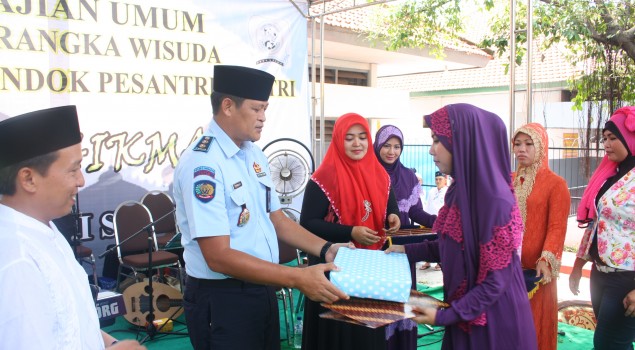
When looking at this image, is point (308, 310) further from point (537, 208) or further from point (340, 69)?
point (340, 69)

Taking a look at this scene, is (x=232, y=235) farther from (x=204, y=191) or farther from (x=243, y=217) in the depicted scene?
(x=204, y=191)

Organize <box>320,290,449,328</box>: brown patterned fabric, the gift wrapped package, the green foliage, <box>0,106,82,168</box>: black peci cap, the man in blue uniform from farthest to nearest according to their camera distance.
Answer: the green foliage, the man in blue uniform, the gift wrapped package, <box>320,290,449,328</box>: brown patterned fabric, <box>0,106,82,168</box>: black peci cap

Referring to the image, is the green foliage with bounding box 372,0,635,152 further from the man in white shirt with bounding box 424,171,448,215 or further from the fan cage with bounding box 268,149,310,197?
the fan cage with bounding box 268,149,310,197

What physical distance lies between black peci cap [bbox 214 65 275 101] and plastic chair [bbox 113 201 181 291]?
3109mm

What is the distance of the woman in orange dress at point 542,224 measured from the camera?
122 inches

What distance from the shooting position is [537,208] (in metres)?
3.20

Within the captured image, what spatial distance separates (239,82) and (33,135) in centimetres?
102

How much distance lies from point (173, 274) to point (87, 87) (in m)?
2.21

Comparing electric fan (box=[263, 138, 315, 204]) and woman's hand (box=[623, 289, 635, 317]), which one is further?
electric fan (box=[263, 138, 315, 204])

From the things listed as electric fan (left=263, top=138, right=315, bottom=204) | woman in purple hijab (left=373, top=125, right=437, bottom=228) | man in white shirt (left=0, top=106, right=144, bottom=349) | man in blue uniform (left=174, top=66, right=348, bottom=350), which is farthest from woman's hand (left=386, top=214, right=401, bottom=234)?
electric fan (left=263, top=138, right=315, bottom=204)

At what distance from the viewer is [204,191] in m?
2.04

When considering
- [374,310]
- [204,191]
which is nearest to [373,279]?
[374,310]

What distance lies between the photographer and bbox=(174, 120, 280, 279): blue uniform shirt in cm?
202

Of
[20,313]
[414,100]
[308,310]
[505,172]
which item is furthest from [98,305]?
[414,100]
